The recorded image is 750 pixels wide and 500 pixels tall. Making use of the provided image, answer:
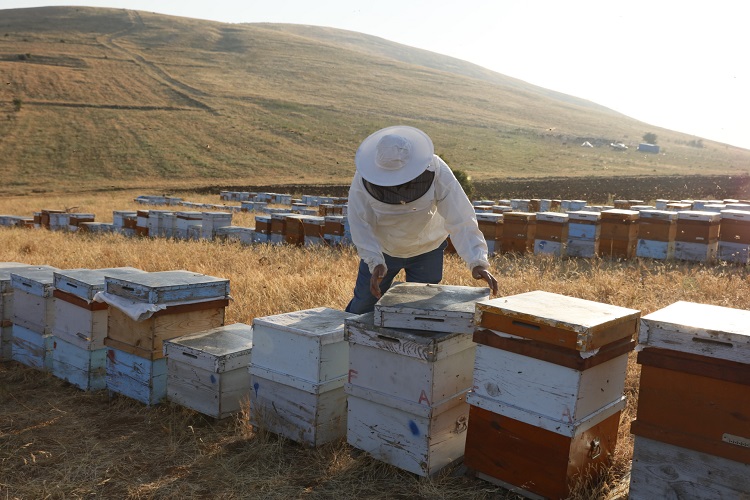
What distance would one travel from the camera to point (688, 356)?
311cm

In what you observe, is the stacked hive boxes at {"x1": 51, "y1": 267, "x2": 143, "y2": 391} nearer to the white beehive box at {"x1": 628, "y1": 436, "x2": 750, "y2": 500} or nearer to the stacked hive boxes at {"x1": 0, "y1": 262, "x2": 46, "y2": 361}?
the stacked hive boxes at {"x1": 0, "y1": 262, "x2": 46, "y2": 361}

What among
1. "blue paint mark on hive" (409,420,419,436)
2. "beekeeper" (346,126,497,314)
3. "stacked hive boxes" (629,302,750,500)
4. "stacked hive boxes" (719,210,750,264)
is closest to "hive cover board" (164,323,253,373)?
"beekeeper" (346,126,497,314)

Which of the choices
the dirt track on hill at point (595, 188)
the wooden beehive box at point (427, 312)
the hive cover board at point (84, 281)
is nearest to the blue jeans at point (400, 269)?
the wooden beehive box at point (427, 312)

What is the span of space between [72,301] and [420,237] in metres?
2.90

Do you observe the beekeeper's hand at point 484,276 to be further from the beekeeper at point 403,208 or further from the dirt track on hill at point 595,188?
the dirt track on hill at point 595,188

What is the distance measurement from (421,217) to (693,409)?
7.52 ft

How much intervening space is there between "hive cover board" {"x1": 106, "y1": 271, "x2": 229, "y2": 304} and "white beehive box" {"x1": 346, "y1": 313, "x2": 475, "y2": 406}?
1595mm

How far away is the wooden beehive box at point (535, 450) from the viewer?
133 inches

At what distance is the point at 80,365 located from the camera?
5.39 metres

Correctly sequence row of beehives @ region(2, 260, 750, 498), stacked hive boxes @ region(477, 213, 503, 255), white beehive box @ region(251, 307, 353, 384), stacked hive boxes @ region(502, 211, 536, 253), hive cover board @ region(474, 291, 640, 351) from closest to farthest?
row of beehives @ region(2, 260, 750, 498), hive cover board @ region(474, 291, 640, 351), white beehive box @ region(251, 307, 353, 384), stacked hive boxes @ region(502, 211, 536, 253), stacked hive boxes @ region(477, 213, 503, 255)

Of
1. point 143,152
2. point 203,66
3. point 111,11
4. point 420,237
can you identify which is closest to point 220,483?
point 420,237

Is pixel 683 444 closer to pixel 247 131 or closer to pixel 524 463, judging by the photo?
pixel 524 463

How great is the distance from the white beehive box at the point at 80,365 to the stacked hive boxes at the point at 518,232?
26.9ft

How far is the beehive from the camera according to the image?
12.1ft
